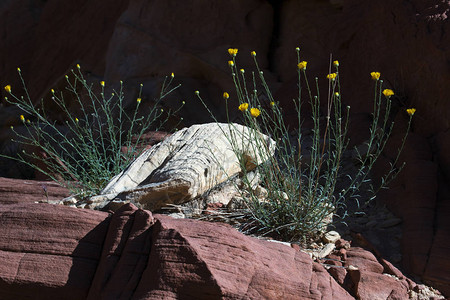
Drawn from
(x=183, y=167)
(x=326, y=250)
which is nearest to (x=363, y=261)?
(x=326, y=250)

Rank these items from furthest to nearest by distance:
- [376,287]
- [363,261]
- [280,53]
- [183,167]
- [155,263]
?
[280,53] → [183,167] → [363,261] → [376,287] → [155,263]

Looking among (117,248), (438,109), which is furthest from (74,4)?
Result: (117,248)

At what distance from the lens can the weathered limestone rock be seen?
12.6ft

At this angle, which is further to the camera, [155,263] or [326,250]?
[326,250]

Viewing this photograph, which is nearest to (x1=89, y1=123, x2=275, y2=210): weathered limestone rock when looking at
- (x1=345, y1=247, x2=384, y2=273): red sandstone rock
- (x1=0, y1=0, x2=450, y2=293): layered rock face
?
(x1=345, y1=247, x2=384, y2=273): red sandstone rock

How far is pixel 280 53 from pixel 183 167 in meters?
4.71

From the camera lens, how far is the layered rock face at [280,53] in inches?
160

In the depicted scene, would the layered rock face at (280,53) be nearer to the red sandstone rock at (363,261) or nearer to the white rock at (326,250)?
the red sandstone rock at (363,261)

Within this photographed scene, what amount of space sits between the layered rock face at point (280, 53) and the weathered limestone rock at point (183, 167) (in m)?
1.13

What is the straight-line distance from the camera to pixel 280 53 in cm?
830

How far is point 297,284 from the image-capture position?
8.66 feet

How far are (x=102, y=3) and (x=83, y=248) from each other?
8139 millimetres

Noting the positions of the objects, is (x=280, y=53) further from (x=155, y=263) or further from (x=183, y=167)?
(x=155, y=263)

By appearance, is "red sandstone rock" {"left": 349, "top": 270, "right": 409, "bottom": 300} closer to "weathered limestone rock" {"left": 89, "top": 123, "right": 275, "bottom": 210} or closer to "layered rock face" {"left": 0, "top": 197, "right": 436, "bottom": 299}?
"layered rock face" {"left": 0, "top": 197, "right": 436, "bottom": 299}
